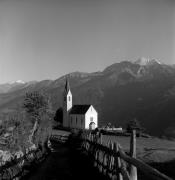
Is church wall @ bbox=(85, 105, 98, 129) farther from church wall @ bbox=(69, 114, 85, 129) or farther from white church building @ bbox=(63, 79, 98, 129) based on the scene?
church wall @ bbox=(69, 114, 85, 129)

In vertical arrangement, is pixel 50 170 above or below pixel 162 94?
below

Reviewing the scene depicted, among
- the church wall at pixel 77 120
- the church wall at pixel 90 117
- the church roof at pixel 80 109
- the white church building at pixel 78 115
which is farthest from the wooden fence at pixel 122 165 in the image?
the church roof at pixel 80 109

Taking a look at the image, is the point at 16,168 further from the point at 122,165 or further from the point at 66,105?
the point at 66,105

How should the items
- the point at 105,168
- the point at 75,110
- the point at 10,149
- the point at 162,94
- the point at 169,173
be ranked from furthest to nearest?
the point at 162,94, the point at 75,110, the point at 169,173, the point at 10,149, the point at 105,168

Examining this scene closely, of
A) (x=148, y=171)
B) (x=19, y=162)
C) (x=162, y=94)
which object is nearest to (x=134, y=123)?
(x=19, y=162)

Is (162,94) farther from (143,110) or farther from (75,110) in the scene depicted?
(75,110)

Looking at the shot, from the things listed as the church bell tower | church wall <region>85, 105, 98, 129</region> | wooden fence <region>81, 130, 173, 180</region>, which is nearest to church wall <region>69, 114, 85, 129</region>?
church wall <region>85, 105, 98, 129</region>

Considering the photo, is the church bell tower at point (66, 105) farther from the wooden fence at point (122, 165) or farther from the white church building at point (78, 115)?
the wooden fence at point (122, 165)

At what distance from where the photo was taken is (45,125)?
24.2 metres

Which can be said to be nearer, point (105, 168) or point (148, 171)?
point (148, 171)

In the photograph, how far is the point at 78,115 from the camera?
304 feet

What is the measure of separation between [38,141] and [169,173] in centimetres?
823

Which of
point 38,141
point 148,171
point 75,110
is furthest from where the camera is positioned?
point 75,110

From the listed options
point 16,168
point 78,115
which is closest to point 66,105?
point 78,115
